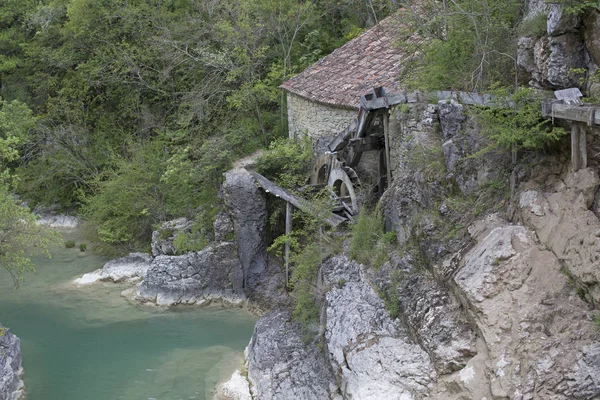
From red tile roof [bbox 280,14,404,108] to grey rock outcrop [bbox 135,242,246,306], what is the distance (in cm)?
456

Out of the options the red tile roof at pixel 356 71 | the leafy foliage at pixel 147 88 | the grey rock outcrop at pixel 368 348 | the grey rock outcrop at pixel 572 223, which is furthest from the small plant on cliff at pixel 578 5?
the leafy foliage at pixel 147 88

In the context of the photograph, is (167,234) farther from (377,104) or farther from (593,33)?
(593,33)

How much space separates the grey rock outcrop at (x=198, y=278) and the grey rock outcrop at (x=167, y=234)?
1.14 meters

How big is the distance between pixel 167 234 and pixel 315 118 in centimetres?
525

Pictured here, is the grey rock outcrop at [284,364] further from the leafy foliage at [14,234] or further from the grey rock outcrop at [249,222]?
the leafy foliage at [14,234]

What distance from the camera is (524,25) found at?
27.6 ft

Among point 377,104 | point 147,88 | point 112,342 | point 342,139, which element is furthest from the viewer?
point 147,88

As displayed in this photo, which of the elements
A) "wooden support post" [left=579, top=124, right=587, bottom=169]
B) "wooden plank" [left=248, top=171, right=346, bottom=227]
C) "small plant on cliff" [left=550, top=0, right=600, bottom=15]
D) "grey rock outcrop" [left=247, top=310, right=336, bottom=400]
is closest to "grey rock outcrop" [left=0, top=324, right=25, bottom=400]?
"grey rock outcrop" [left=247, top=310, right=336, bottom=400]

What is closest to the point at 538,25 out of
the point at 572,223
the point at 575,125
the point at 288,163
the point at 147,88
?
the point at 575,125

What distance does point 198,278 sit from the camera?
15188 mm

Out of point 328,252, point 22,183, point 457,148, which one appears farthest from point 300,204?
point 22,183

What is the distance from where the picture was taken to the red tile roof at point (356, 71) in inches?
544

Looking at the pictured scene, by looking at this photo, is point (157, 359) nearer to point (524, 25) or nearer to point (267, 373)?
point (267, 373)

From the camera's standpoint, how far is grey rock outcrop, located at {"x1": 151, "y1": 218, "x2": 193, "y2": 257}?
16438mm
